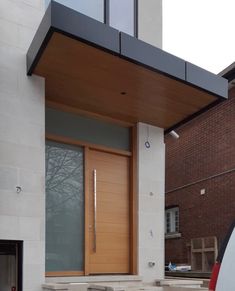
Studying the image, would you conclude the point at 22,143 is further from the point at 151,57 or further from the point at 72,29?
the point at 151,57

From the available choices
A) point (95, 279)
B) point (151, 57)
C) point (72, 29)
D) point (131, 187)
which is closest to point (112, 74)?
point (151, 57)

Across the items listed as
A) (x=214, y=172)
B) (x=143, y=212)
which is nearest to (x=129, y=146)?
(x=143, y=212)

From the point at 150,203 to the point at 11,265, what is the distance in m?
2.94

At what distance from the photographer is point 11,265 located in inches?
274

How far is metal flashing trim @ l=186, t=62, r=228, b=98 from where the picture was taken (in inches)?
300

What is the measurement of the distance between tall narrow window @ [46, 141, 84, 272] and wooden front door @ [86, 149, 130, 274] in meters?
0.20

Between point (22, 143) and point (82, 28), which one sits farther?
point (22, 143)

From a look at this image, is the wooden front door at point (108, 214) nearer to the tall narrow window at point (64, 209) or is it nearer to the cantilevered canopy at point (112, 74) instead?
the tall narrow window at point (64, 209)

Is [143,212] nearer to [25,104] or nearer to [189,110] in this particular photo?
[189,110]

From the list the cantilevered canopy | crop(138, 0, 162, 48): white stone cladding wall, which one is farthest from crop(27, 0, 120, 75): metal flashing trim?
crop(138, 0, 162, 48): white stone cladding wall

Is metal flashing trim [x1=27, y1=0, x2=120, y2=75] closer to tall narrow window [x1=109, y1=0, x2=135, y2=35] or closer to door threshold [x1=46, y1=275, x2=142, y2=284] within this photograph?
tall narrow window [x1=109, y1=0, x2=135, y2=35]

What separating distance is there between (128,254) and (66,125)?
2.45 metres

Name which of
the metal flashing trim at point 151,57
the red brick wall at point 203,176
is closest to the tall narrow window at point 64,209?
the metal flashing trim at point 151,57

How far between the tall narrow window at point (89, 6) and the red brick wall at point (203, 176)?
823 cm
